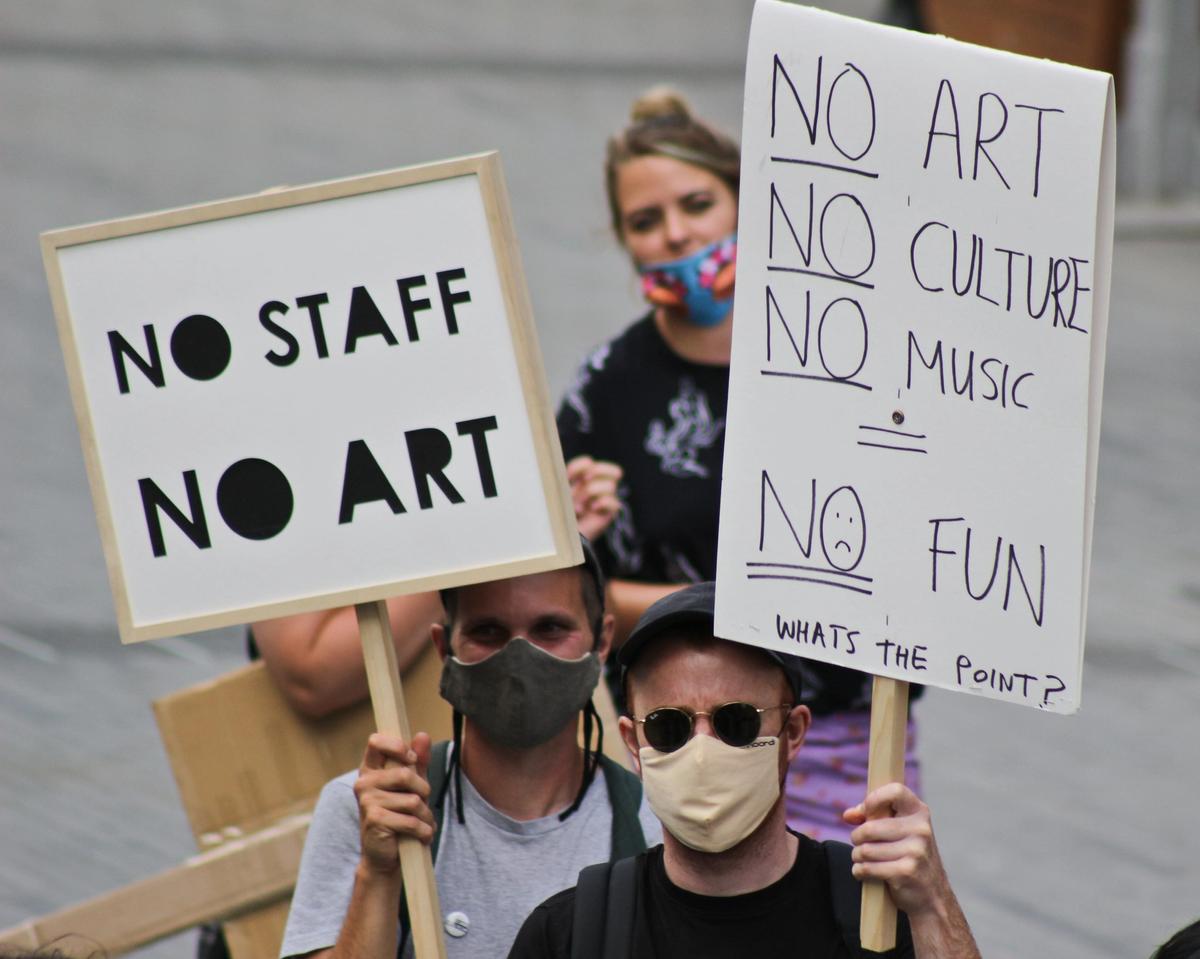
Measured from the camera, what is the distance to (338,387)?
2.70 m

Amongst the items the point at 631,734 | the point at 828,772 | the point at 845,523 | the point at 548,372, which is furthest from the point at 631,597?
the point at 548,372

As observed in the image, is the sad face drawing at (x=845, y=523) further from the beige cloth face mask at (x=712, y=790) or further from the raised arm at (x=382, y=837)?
the raised arm at (x=382, y=837)

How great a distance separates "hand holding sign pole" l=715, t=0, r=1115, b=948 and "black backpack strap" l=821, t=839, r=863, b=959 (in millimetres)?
46

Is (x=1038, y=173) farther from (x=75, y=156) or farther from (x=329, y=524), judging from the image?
(x=75, y=156)

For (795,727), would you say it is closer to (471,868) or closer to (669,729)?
(669,729)

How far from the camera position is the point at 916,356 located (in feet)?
8.13

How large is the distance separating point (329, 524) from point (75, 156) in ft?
28.9

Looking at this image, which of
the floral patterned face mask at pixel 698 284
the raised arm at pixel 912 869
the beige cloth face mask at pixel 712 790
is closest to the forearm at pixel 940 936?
the raised arm at pixel 912 869

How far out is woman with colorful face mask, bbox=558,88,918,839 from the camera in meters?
3.65

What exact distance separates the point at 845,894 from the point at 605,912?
302 mm

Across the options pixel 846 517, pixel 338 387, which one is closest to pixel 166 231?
pixel 338 387

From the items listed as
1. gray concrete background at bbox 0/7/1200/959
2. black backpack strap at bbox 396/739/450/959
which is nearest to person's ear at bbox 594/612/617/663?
black backpack strap at bbox 396/739/450/959

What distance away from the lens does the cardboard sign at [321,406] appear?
2.68 meters

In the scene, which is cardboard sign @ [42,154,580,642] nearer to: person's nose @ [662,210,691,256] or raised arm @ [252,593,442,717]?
raised arm @ [252,593,442,717]
